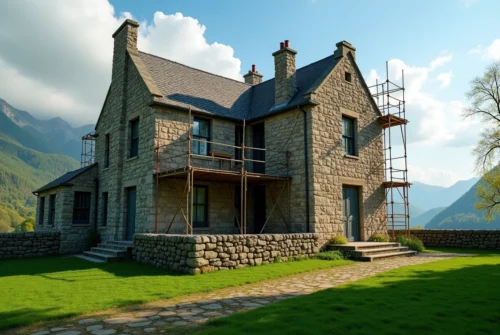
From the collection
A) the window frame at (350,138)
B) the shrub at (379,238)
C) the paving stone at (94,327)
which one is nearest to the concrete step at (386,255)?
the shrub at (379,238)

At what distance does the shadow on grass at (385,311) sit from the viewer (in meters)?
4.62

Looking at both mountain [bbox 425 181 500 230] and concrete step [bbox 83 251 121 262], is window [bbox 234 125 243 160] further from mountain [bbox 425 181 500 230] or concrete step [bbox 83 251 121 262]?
mountain [bbox 425 181 500 230]

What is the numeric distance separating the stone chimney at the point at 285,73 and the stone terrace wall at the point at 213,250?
6.34m

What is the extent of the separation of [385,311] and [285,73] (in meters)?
11.9

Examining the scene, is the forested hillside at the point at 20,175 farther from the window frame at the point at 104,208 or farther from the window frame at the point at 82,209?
the window frame at the point at 104,208

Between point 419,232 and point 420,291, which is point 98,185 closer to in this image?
point 420,291

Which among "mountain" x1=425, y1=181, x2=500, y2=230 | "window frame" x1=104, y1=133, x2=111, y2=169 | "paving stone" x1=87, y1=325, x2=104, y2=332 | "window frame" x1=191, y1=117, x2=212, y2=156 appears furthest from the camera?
"mountain" x1=425, y1=181, x2=500, y2=230

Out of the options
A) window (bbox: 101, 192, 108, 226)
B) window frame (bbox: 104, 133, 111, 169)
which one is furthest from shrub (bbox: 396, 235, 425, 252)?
window frame (bbox: 104, 133, 111, 169)

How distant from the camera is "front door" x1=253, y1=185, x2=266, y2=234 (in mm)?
15617

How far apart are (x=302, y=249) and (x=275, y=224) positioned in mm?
2404

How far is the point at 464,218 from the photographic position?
11600cm

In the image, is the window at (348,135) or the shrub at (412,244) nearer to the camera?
the shrub at (412,244)

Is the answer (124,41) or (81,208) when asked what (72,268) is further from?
(124,41)

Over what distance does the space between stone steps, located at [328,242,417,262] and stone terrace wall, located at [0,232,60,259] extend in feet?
39.0
